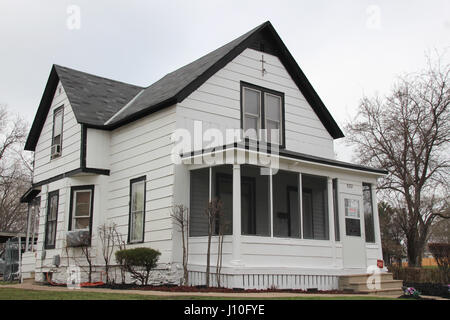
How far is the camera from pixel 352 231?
13.9 meters

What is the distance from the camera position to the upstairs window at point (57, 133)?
53.8 feet

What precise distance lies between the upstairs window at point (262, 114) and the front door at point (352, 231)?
273 cm

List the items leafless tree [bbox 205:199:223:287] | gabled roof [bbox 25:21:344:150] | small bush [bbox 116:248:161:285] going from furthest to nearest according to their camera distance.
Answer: gabled roof [bbox 25:21:344:150] < small bush [bbox 116:248:161:285] < leafless tree [bbox 205:199:223:287]

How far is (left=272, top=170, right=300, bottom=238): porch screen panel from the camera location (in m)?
15.2

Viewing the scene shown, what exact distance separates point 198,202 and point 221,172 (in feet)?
3.92

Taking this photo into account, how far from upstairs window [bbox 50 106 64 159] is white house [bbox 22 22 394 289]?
0.13 ft

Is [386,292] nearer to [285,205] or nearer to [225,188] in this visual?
[285,205]

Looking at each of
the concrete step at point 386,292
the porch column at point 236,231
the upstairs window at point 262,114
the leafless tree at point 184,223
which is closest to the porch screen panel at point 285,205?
the upstairs window at point 262,114

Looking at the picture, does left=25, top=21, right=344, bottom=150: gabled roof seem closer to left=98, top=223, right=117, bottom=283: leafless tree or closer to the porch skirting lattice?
left=98, top=223, right=117, bottom=283: leafless tree

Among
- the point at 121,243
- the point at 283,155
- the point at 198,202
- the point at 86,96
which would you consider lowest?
the point at 121,243

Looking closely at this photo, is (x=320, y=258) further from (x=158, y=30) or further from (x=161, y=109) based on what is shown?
(x=158, y=30)

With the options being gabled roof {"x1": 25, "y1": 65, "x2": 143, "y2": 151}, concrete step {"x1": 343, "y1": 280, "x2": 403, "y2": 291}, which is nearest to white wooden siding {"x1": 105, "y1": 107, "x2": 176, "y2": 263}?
gabled roof {"x1": 25, "y1": 65, "x2": 143, "y2": 151}

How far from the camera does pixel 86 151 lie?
14773 mm

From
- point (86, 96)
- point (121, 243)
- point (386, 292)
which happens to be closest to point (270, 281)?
point (386, 292)
